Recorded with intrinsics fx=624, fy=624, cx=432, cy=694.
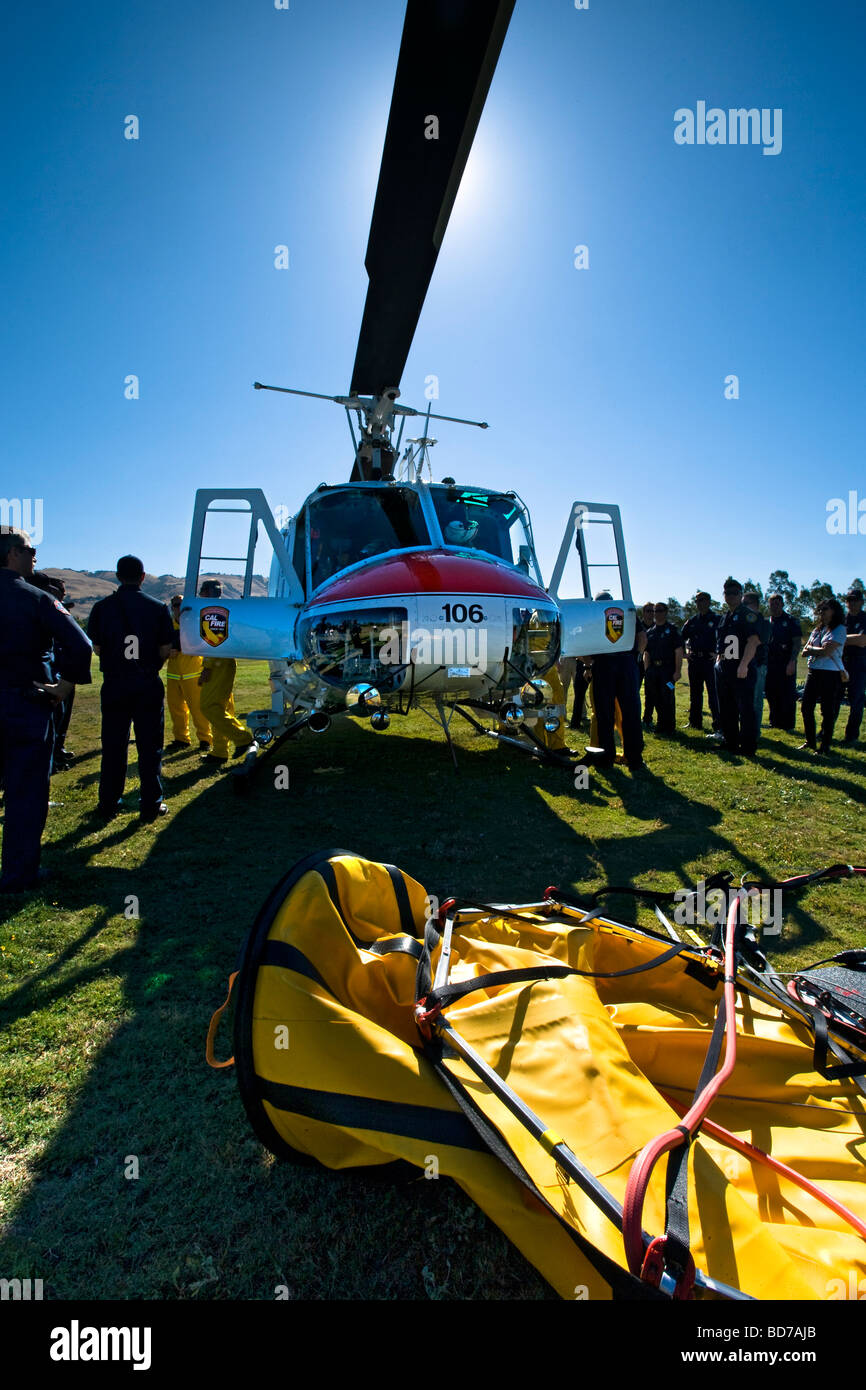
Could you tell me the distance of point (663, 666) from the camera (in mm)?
10266

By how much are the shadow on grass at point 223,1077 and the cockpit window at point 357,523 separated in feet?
8.18

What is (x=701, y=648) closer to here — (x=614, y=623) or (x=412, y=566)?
(x=614, y=623)

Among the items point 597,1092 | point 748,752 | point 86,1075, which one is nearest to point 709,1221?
point 597,1092

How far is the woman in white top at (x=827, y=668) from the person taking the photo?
8.56 metres

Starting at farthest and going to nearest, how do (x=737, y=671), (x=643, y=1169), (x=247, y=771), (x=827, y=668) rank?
(x=827, y=668) < (x=737, y=671) < (x=247, y=771) < (x=643, y=1169)

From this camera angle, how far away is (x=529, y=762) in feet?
26.6

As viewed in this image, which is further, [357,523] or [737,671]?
[737,671]

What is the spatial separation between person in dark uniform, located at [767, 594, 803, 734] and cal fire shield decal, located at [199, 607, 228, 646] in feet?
27.6

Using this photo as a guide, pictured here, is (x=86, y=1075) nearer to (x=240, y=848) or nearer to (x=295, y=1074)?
(x=295, y=1074)

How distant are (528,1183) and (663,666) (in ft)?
31.6

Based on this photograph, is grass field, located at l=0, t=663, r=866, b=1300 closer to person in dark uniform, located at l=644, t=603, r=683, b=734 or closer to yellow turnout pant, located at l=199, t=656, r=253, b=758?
yellow turnout pant, located at l=199, t=656, r=253, b=758

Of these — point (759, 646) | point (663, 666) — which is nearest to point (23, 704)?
point (759, 646)

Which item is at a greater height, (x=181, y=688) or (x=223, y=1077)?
(x=181, y=688)
